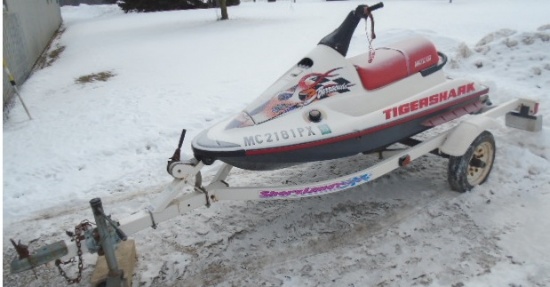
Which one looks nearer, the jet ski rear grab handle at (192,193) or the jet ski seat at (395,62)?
the jet ski rear grab handle at (192,193)

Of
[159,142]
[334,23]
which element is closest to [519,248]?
[159,142]

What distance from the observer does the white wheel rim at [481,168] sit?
447 centimetres

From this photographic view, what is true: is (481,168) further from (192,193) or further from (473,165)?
(192,193)

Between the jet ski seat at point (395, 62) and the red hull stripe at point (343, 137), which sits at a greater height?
the jet ski seat at point (395, 62)

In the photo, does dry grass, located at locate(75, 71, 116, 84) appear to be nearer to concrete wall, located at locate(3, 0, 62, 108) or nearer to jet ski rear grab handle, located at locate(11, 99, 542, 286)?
concrete wall, located at locate(3, 0, 62, 108)

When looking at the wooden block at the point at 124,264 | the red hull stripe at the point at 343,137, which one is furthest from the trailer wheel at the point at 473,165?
the wooden block at the point at 124,264

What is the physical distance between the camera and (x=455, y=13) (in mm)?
15781

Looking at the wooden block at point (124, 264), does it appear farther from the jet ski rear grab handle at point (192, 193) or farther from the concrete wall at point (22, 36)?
the concrete wall at point (22, 36)

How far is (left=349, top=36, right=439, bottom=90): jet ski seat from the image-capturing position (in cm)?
408

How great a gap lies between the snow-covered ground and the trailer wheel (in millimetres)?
108

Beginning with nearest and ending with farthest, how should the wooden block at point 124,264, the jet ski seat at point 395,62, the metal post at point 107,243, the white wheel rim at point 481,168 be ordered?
1. the metal post at point 107,243
2. the wooden block at point 124,264
3. the jet ski seat at point 395,62
4. the white wheel rim at point 481,168

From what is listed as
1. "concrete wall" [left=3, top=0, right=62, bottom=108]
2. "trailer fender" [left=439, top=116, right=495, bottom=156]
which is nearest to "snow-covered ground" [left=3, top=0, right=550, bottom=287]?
"trailer fender" [left=439, top=116, right=495, bottom=156]

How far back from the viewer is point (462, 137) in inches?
166

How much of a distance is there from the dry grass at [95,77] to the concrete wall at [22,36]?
1.32 m
